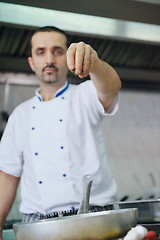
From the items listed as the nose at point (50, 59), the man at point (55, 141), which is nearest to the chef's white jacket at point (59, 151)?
the man at point (55, 141)

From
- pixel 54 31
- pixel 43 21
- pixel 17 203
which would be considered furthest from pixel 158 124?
pixel 54 31

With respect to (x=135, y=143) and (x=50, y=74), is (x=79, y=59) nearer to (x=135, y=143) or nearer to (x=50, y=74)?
(x=50, y=74)

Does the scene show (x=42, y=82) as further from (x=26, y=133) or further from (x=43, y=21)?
(x=43, y=21)

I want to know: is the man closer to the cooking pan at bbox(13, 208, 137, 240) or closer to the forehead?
the forehead

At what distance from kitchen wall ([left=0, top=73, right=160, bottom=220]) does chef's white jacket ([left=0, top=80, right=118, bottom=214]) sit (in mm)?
1402

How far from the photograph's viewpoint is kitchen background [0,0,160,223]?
1.80 m

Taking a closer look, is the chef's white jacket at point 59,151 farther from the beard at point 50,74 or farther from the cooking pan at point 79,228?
the cooking pan at point 79,228

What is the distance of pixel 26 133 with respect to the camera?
1.39 meters

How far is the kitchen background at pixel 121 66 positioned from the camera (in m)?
1.80

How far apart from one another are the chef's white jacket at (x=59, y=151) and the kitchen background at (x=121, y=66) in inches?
21.6

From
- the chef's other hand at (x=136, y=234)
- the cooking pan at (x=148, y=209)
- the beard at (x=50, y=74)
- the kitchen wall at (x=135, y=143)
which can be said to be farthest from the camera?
the kitchen wall at (x=135, y=143)

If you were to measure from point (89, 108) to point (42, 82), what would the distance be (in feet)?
0.77

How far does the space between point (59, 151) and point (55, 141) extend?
43 millimetres

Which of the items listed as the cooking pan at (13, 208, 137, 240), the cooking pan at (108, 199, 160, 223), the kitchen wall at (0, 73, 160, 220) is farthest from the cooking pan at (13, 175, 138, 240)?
the kitchen wall at (0, 73, 160, 220)
